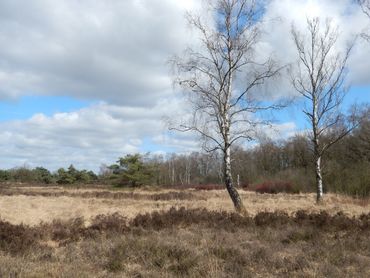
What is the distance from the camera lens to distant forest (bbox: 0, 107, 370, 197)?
34325mm

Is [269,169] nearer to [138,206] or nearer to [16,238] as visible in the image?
[138,206]

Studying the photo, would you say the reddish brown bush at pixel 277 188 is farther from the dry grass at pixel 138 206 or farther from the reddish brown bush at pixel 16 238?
the reddish brown bush at pixel 16 238

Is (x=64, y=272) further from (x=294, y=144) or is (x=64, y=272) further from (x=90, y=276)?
(x=294, y=144)

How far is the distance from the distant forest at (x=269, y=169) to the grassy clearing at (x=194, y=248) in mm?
6952

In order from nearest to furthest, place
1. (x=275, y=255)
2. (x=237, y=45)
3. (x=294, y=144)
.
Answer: (x=275, y=255), (x=237, y=45), (x=294, y=144)

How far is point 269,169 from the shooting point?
83.9 m

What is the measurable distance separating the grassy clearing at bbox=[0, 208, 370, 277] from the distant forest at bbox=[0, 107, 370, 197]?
22.8ft

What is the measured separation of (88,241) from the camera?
11391mm

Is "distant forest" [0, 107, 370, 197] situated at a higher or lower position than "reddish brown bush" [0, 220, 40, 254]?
higher

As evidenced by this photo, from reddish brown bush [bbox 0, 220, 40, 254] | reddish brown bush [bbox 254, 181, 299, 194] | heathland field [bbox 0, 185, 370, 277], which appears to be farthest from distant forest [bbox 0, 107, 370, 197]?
reddish brown bush [bbox 0, 220, 40, 254]

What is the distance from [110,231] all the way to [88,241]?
163cm

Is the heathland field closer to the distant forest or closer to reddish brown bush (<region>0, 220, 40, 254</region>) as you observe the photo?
reddish brown bush (<region>0, 220, 40, 254</region>)

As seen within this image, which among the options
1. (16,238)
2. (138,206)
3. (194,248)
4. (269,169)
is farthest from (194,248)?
(269,169)

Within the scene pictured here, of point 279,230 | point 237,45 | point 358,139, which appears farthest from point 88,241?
point 358,139
